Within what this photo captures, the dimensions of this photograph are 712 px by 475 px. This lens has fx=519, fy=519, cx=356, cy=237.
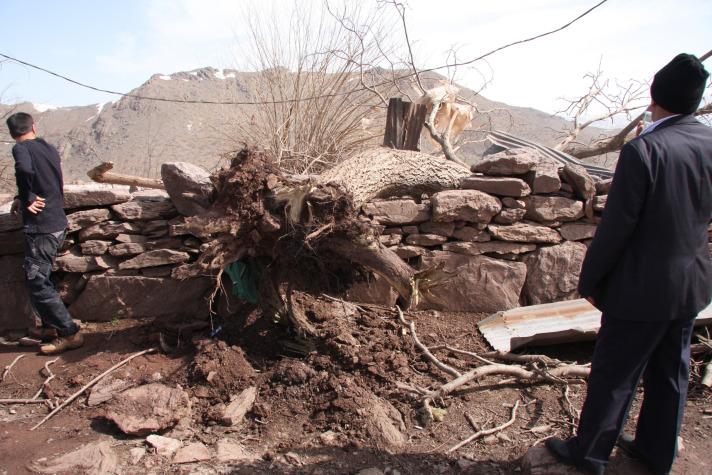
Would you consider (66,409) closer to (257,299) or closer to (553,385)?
(257,299)

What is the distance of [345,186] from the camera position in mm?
3668

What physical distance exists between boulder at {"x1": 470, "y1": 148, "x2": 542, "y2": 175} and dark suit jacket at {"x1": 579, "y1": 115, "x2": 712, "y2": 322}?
81.0 inches

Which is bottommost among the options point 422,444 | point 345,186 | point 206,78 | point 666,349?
point 422,444

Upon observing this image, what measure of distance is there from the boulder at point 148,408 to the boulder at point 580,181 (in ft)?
10.9

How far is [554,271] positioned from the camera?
4.28 meters

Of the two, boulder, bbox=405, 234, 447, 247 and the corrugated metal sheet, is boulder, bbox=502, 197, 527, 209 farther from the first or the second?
the corrugated metal sheet

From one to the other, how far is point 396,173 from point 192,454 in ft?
8.43

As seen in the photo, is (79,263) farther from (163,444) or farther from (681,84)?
(681,84)

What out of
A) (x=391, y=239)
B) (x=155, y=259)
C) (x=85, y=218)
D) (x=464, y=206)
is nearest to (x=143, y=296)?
(x=155, y=259)

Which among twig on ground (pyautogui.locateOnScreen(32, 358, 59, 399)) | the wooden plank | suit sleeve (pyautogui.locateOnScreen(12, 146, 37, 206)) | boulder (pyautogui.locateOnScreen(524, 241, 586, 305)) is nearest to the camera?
twig on ground (pyautogui.locateOnScreen(32, 358, 59, 399))

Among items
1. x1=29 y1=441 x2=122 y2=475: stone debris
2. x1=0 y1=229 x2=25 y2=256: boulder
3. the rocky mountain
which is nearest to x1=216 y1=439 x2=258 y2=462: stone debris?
x1=29 y1=441 x2=122 y2=475: stone debris

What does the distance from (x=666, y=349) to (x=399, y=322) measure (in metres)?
1.94

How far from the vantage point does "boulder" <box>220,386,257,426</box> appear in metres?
3.02

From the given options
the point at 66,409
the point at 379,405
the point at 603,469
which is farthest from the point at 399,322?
the point at 66,409
